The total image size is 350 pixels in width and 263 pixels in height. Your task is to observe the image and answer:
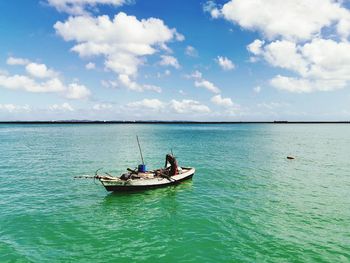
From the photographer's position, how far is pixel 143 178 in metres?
28.6

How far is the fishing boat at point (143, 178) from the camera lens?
27.4 metres

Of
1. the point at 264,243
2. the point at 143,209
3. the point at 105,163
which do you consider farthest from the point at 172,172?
the point at 105,163

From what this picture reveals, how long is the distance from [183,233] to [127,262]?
487 centimetres

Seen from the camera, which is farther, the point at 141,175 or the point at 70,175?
the point at 70,175

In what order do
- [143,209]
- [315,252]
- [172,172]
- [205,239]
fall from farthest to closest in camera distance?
[172,172]
[143,209]
[205,239]
[315,252]

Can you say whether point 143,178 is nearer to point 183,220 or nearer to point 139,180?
point 139,180

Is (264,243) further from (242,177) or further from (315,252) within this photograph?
(242,177)

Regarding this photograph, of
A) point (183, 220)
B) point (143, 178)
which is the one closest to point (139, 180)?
point (143, 178)

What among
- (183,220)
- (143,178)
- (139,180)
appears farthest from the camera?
(143,178)

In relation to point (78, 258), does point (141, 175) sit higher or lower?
higher

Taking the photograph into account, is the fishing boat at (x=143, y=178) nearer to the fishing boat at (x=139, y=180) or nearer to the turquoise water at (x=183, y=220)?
the fishing boat at (x=139, y=180)

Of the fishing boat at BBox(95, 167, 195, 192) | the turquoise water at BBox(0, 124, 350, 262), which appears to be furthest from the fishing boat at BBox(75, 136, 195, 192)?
the turquoise water at BBox(0, 124, 350, 262)

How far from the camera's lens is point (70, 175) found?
36.6 m

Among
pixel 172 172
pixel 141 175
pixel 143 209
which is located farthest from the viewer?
pixel 172 172
